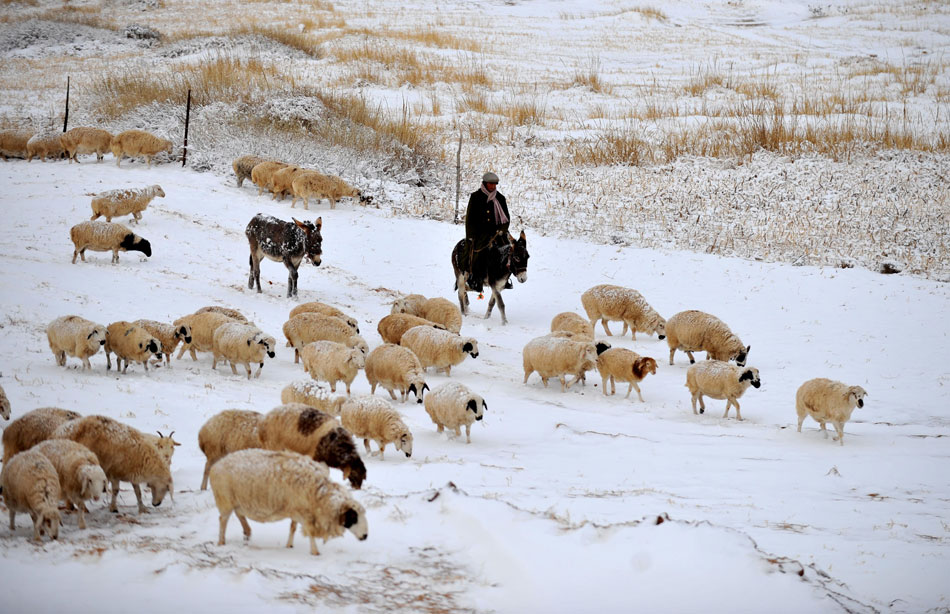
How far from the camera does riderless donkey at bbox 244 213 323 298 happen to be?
44.2 feet

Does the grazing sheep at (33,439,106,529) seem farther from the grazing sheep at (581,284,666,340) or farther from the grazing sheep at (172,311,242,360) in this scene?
the grazing sheep at (581,284,666,340)

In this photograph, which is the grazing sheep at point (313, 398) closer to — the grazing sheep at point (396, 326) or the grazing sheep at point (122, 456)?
the grazing sheep at point (122, 456)

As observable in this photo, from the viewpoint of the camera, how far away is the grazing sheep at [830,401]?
822 centimetres

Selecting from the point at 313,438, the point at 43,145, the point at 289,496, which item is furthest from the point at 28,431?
the point at 43,145

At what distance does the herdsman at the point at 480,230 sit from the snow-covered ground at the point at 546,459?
0.93 m

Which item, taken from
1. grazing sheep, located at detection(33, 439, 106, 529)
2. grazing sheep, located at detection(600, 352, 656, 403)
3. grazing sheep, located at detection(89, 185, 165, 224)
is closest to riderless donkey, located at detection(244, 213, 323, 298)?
grazing sheep, located at detection(89, 185, 165, 224)

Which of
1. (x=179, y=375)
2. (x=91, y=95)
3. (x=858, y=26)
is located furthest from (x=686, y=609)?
(x=858, y=26)

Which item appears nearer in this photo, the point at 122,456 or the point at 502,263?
the point at 122,456

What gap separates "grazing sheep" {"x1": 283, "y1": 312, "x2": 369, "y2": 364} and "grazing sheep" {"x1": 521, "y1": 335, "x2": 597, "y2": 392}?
2.33 m

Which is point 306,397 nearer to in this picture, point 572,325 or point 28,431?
point 28,431

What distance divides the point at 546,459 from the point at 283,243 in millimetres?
7363

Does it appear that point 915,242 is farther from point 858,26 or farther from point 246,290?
point 858,26

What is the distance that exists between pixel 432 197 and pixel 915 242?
34.9 ft

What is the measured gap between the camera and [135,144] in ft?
66.5
